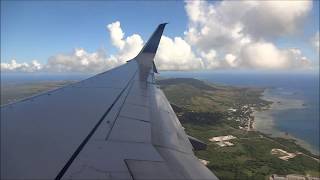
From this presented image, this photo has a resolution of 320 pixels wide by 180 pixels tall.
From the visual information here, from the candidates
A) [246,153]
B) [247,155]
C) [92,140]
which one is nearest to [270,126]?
[246,153]

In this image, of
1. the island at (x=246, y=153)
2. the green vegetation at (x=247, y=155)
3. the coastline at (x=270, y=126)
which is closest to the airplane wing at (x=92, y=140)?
the island at (x=246, y=153)

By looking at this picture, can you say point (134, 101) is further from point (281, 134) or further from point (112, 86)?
point (281, 134)

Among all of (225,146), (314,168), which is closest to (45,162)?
(314,168)

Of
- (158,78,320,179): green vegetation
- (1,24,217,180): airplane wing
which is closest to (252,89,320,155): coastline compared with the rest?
(158,78,320,179): green vegetation

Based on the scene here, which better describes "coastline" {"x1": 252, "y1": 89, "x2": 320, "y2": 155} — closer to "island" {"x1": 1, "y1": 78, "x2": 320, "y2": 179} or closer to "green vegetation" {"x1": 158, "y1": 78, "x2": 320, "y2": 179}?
"island" {"x1": 1, "y1": 78, "x2": 320, "y2": 179}

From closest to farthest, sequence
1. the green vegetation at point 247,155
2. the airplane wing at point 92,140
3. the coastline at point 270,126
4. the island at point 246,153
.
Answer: the airplane wing at point 92,140 < the island at point 246,153 < the green vegetation at point 247,155 < the coastline at point 270,126

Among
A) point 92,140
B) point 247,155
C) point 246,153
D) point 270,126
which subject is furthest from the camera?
point 270,126

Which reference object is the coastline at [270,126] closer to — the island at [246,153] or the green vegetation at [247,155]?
the island at [246,153]

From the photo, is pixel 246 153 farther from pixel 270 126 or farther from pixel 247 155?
pixel 270 126
